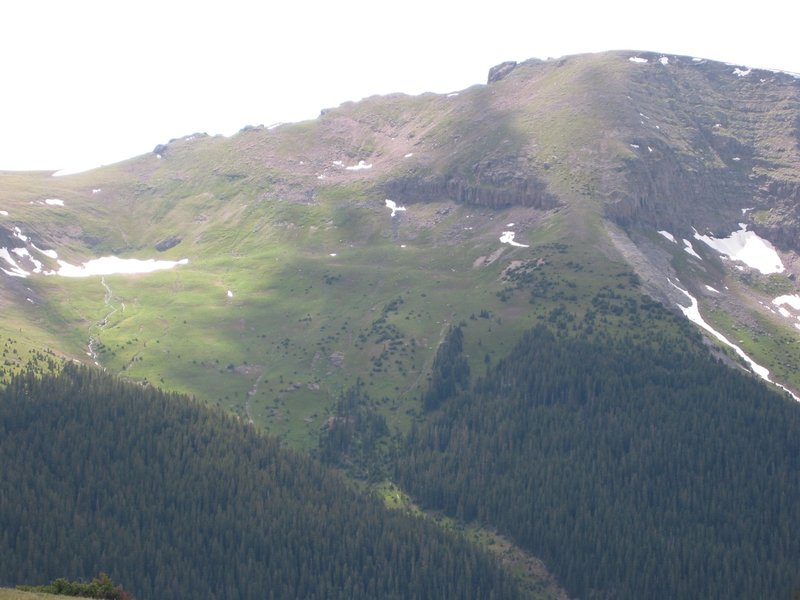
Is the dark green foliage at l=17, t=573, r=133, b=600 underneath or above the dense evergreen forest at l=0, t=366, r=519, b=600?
above

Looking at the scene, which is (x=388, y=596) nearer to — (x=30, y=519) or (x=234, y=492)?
(x=234, y=492)

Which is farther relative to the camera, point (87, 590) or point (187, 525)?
point (187, 525)

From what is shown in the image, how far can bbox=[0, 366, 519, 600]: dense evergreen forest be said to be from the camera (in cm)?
16450

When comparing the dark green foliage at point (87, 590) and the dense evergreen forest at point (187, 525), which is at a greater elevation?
the dark green foliage at point (87, 590)

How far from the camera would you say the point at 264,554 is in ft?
581

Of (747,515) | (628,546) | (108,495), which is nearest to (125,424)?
(108,495)

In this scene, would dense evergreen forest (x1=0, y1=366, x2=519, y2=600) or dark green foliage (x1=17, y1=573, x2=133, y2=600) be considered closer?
dark green foliage (x1=17, y1=573, x2=133, y2=600)

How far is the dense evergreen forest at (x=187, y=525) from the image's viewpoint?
164500mm

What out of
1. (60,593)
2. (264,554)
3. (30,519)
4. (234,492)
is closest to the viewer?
(60,593)

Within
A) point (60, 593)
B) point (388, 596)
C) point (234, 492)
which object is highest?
point (60, 593)

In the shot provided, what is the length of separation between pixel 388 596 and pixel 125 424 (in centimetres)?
6324

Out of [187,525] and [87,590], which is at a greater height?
[87,590]

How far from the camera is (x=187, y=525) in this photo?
17750cm

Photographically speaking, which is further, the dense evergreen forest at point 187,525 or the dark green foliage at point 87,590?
the dense evergreen forest at point 187,525
